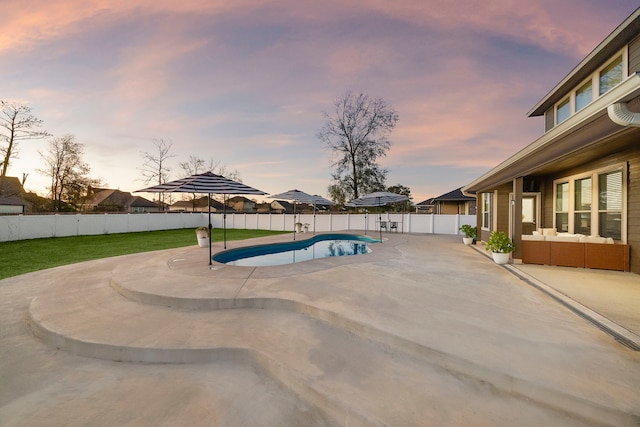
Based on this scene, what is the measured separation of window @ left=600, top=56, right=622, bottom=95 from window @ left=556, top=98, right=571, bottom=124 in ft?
4.74

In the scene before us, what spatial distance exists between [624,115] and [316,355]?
390 cm

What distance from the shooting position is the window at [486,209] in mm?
11051

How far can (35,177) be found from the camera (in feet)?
69.6

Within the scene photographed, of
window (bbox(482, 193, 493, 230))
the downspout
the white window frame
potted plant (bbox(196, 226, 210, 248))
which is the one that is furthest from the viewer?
window (bbox(482, 193, 493, 230))

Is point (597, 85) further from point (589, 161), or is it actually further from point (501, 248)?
point (501, 248)

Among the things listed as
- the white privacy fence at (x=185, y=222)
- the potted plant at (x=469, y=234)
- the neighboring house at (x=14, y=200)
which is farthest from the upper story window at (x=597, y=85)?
the neighboring house at (x=14, y=200)

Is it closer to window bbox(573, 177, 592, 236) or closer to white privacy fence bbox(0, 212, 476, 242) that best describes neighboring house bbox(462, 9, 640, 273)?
window bbox(573, 177, 592, 236)

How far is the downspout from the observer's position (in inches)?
100

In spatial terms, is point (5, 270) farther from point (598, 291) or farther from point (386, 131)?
point (386, 131)

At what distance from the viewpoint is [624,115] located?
257cm

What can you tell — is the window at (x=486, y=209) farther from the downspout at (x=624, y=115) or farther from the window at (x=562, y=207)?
the downspout at (x=624, y=115)

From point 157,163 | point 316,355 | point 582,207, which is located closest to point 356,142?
point 582,207

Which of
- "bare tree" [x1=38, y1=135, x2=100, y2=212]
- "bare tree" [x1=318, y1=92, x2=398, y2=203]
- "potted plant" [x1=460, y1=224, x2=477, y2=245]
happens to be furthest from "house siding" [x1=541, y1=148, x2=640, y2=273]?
"bare tree" [x1=38, y1=135, x2=100, y2=212]

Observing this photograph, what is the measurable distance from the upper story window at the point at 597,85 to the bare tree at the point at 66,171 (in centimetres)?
3099
